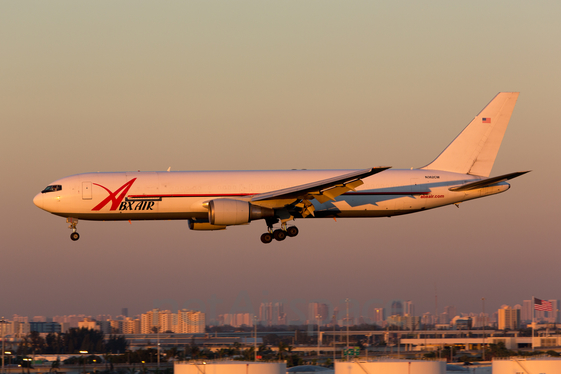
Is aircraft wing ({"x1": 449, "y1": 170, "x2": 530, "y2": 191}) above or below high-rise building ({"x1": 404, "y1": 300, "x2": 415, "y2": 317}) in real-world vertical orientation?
above

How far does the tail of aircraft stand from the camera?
46.2 meters

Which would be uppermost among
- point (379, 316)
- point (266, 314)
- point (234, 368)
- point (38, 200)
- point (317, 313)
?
point (38, 200)

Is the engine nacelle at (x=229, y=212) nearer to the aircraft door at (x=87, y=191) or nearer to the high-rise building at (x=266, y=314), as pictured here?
the aircraft door at (x=87, y=191)

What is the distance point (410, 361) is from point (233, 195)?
1482 centimetres

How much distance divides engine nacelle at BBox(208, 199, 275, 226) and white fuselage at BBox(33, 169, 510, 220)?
1.36m

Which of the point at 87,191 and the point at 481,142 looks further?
the point at 481,142

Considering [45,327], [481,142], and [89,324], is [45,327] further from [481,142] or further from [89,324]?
[481,142]

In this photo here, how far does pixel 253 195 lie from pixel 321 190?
4589 millimetres

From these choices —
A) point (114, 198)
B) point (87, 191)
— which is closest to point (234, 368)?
point (114, 198)

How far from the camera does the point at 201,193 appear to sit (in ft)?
137

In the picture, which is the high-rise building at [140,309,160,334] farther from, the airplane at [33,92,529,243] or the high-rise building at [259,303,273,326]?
the airplane at [33,92,529,243]

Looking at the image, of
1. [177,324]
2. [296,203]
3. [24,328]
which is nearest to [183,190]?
[296,203]

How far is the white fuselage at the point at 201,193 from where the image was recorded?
136ft

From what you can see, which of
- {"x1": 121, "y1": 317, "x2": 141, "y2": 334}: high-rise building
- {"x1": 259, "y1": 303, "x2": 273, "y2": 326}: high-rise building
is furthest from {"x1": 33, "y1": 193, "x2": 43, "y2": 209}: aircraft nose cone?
{"x1": 121, "y1": 317, "x2": 141, "y2": 334}: high-rise building
